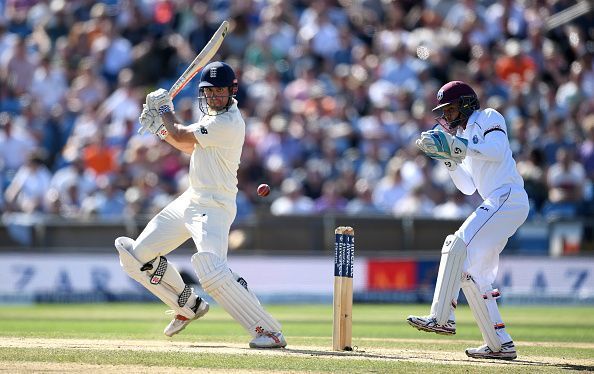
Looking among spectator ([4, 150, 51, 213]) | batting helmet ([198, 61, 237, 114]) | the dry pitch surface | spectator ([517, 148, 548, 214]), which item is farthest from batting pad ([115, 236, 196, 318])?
spectator ([517, 148, 548, 214])

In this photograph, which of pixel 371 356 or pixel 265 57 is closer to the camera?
pixel 371 356

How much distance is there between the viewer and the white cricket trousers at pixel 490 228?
28.5 feet

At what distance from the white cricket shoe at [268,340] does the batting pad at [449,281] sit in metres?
1.26

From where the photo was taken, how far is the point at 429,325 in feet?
27.8

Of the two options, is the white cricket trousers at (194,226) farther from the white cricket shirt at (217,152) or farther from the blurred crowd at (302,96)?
A: the blurred crowd at (302,96)

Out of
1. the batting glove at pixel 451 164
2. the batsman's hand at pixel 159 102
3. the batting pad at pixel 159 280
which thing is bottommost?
the batting pad at pixel 159 280

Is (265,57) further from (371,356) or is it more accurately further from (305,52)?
(371,356)

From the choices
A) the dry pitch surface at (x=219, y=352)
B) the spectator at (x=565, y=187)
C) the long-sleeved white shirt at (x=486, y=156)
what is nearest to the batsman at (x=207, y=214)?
the dry pitch surface at (x=219, y=352)

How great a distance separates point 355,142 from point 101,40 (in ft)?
16.5

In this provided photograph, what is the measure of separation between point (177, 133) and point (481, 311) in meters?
2.70

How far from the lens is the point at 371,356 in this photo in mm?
8719

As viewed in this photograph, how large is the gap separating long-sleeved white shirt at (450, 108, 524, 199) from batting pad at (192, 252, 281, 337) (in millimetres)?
1847

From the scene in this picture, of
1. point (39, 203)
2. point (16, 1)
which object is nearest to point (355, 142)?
point (39, 203)

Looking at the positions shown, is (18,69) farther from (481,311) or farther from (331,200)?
(481,311)
